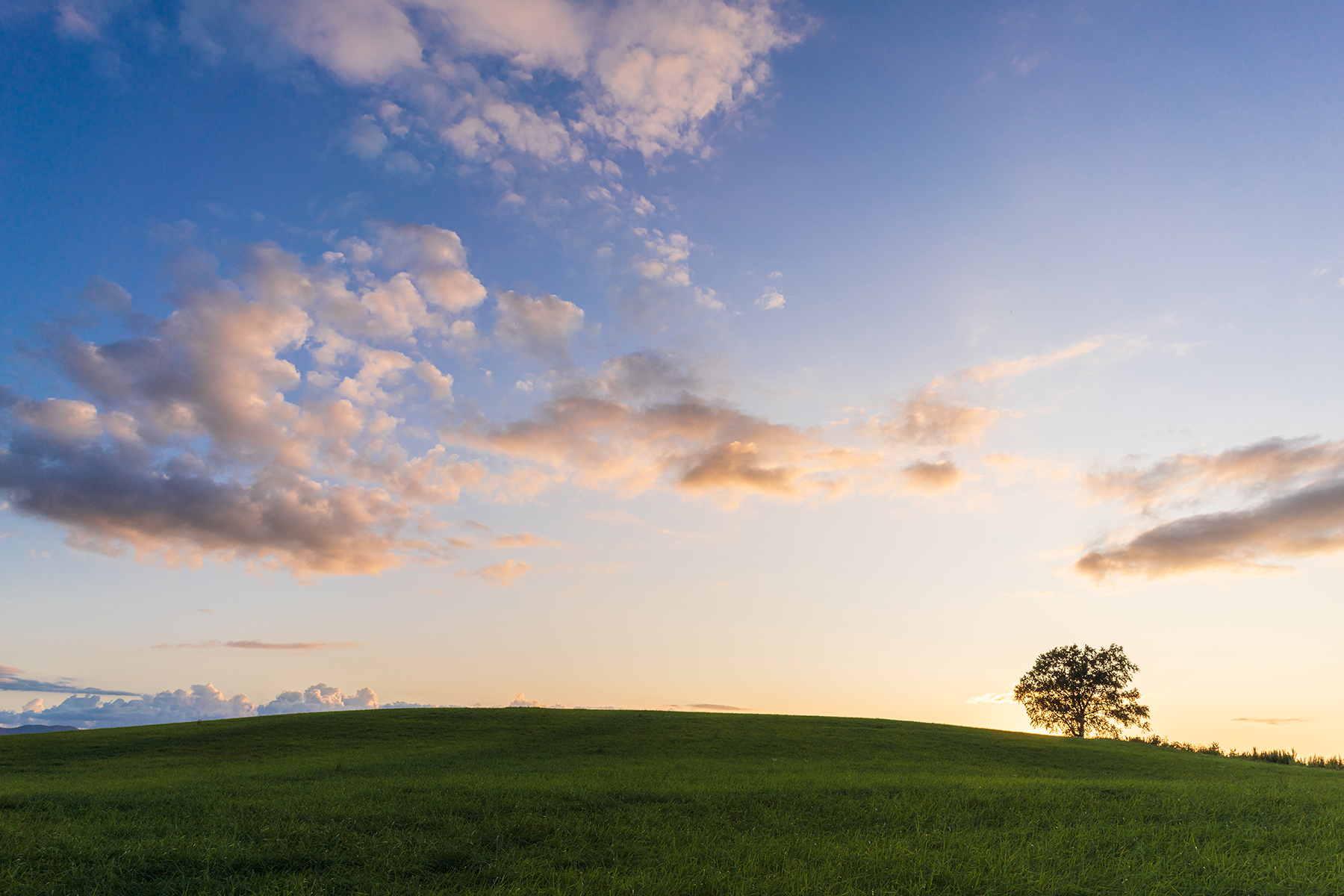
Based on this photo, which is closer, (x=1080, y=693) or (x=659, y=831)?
(x=659, y=831)

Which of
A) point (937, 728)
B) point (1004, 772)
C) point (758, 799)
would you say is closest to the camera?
point (758, 799)

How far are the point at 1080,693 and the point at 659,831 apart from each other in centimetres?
7620

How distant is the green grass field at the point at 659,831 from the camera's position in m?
10.5

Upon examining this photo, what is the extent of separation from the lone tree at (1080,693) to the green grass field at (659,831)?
48.9 m

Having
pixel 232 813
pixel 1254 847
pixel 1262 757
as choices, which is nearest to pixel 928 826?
pixel 1254 847

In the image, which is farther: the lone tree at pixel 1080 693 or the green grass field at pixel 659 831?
the lone tree at pixel 1080 693

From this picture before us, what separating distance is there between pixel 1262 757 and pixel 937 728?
1953 centimetres

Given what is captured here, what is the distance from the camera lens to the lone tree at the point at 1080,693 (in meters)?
71.2

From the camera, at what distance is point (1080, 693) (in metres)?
72.7

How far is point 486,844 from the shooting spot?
12859 mm

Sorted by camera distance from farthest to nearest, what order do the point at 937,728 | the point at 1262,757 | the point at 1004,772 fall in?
the point at 937,728 < the point at 1262,757 < the point at 1004,772

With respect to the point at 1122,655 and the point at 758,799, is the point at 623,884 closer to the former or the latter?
the point at 758,799

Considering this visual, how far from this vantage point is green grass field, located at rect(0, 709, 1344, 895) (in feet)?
34.6

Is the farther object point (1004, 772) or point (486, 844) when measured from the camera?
point (1004, 772)
